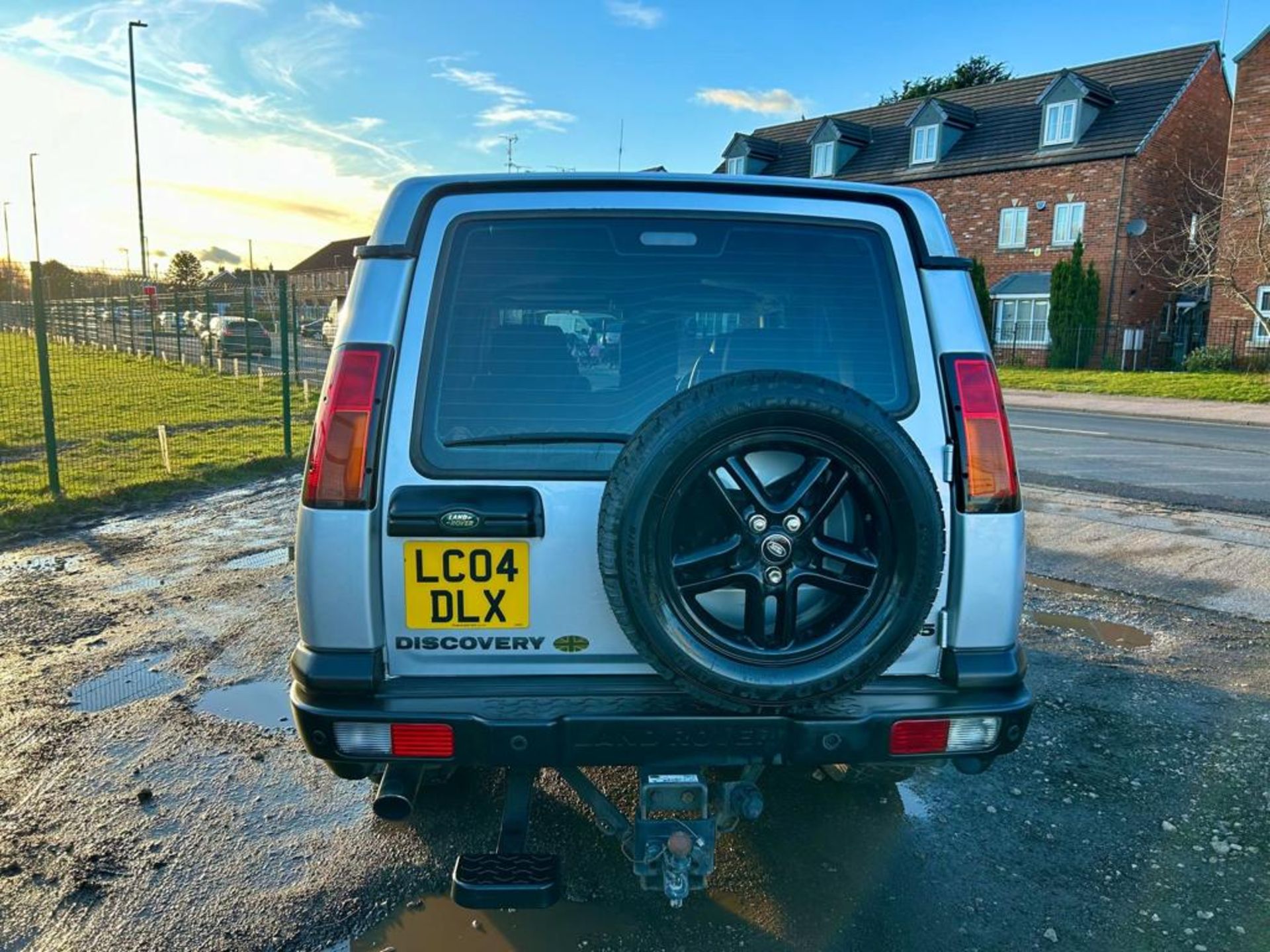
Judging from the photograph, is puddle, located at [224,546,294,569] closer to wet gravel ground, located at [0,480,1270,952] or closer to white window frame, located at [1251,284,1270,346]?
wet gravel ground, located at [0,480,1270,952]

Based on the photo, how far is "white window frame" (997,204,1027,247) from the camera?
31.9 m

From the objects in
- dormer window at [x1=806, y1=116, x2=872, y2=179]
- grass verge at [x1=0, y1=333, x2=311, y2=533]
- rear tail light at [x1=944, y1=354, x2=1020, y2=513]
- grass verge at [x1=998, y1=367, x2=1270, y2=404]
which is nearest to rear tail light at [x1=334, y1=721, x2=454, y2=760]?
rear tail light at [x1=944, y1=354, x2=1020, y2=513]

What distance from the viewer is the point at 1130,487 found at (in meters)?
9.12

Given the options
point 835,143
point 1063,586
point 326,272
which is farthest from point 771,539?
point 326,272

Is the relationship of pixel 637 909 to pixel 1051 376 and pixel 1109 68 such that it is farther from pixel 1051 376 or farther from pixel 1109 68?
pixel 1109 68

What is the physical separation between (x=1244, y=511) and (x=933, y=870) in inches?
275

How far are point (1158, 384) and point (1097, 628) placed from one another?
64.7 feet

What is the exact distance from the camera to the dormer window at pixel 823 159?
3697 cm

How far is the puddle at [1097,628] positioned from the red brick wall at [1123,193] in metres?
27.4

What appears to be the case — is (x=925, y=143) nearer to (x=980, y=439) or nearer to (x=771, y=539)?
(x=980, y=439)

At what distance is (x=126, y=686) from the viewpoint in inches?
165

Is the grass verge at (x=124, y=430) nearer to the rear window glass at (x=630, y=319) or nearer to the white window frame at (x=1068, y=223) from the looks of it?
the rear window glass at (x=630, y=319)

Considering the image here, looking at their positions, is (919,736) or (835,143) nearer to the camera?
(919,736)

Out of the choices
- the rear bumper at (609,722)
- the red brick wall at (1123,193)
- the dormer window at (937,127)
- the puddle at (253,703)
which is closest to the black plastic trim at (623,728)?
the rear bumper at (609,722)
